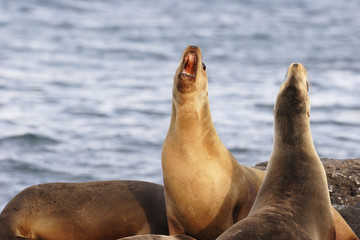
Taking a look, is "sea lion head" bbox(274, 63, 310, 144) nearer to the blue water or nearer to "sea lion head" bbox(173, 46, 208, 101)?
"sea lion head" bbox(173, 46, 208, 101)

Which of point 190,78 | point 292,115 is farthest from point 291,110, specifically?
point 190,78

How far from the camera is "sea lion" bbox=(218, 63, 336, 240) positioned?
4.30 metres

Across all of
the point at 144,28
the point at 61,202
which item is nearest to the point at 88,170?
the point at 61,202

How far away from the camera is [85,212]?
5.96 metres

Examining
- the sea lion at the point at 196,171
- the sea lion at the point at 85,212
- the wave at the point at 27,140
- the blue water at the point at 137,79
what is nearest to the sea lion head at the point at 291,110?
the sea lion at the point at 196,171

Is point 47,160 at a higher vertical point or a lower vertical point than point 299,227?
lower

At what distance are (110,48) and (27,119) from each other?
9.10 m

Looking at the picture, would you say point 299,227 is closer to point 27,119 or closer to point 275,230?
point 275,230

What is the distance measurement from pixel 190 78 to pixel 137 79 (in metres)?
13.0

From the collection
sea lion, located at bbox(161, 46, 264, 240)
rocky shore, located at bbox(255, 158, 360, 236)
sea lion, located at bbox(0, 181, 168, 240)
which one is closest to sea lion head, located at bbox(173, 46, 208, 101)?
sea lion, located at bbox(161, 46, 264, 240)

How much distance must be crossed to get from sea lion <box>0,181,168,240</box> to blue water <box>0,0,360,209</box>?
3128 millimetres

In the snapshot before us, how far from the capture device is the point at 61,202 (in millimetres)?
6008

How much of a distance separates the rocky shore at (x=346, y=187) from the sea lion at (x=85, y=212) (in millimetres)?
1583

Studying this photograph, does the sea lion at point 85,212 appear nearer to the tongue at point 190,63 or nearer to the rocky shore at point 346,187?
the tongue at point 190,63
